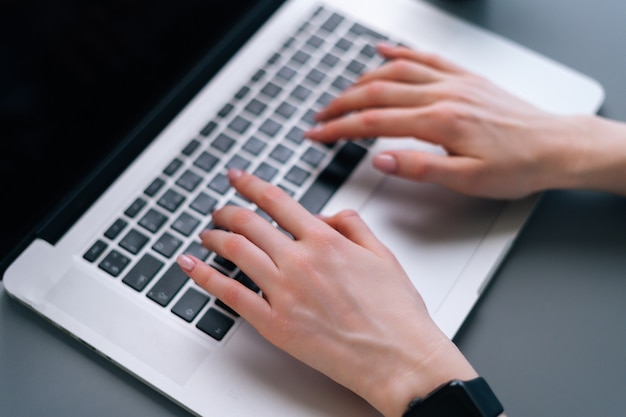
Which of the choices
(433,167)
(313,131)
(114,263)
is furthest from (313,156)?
(114,263)

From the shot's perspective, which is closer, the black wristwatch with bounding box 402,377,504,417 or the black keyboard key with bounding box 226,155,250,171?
the black wristwatch with bounding box 402,377,504,417

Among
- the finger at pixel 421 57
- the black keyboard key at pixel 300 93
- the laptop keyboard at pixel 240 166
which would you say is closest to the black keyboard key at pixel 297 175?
the laptop keyboard at pixel 240 166

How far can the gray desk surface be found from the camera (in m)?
0.65

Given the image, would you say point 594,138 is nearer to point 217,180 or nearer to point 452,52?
point 452,52

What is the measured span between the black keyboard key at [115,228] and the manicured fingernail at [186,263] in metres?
0.09

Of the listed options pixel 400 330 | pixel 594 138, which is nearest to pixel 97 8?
pixel 400 330

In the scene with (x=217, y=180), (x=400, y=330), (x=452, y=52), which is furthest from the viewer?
(x=452, y=52)

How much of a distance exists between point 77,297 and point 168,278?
0.30 ft

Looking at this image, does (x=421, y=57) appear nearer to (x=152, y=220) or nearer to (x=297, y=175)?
(x=297, y=175)

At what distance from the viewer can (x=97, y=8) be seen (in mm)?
641

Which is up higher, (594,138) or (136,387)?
(594,138)

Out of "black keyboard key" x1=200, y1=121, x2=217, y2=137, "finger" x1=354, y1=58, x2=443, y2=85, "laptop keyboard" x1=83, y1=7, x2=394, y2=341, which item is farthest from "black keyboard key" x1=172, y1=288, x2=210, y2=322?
"finger" x1=354, y1=58, x2=443, y2=85

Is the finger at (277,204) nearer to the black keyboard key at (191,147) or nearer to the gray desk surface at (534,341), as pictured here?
the black keyboard key at (191,147)

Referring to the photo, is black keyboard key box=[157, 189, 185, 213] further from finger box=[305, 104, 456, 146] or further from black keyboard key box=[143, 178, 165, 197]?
finger box=[305, 104, 456, 146]
